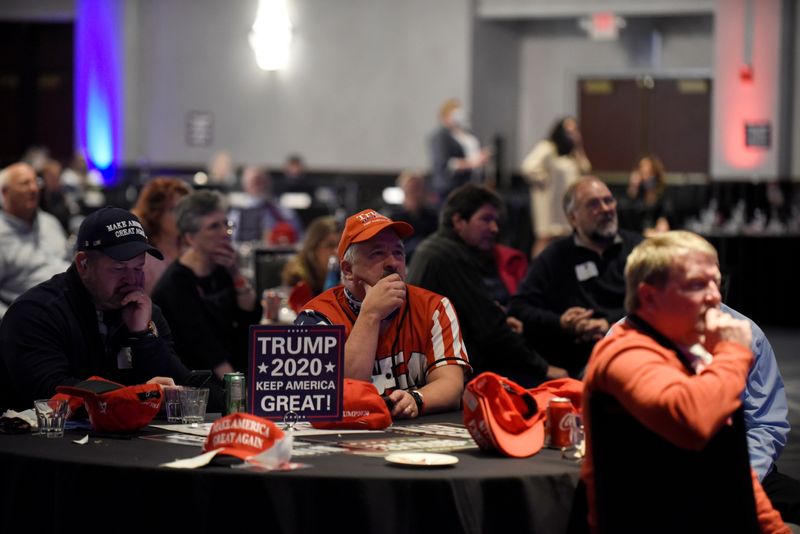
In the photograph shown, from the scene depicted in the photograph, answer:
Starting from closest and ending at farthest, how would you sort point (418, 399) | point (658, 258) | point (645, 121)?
point (658, 258) → point (418, 399) → point (645, 121)

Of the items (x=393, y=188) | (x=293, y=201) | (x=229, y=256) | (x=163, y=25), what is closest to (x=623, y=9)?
(x=393, y=188)

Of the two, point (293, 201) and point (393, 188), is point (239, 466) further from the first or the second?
point (393, 188)

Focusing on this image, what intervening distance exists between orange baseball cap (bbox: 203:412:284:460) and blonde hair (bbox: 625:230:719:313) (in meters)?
0.82

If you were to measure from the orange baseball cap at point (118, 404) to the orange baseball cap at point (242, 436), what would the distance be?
0.38 meters

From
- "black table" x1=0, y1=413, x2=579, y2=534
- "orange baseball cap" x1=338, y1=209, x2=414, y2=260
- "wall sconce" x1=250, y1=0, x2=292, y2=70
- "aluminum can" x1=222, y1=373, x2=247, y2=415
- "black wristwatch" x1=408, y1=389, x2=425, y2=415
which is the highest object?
"wall sconce" x1=250, y1=0, x2=292, y2=70

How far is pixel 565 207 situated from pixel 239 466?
141 inches

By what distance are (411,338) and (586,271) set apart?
2.32 meters

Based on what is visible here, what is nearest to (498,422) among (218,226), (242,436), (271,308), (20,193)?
(242,436)

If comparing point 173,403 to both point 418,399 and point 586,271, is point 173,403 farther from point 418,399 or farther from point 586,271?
point 586,271

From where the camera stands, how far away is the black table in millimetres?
2668

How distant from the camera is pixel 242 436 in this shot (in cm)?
283

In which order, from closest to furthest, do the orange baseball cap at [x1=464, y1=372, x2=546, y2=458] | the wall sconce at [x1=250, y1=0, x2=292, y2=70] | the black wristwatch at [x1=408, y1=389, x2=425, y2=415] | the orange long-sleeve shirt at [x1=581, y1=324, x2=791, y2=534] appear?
the orange long-sleeve shirt at [x1=581, y1=324, x2=791, y2=534] < the orange baseball cap at [x1=464, y1=372, x2=546, y2=458] < the black wristwatch at [x1=408, y1=389, x2=425, y2=415] < the wall sconce at [x1=250, y1=0, x2=292, y2=70]

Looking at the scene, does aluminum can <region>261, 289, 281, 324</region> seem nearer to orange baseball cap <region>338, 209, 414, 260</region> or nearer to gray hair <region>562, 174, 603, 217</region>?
gray hair <region>562, 174, 603, 217</region>

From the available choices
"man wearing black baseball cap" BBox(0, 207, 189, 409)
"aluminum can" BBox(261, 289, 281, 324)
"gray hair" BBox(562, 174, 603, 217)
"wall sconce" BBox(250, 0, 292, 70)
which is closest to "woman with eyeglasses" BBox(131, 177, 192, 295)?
"aluminum can" BBox(261, 289, 281, 324)
